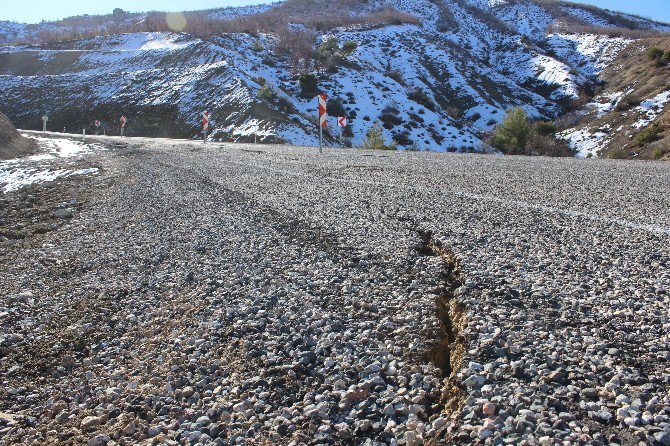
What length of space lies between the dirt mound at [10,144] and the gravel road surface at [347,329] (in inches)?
605

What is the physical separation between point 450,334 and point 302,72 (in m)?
65.5

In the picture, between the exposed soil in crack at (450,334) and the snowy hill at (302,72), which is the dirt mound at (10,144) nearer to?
the snowy hill at (302,72)

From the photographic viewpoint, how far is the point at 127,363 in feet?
8.98

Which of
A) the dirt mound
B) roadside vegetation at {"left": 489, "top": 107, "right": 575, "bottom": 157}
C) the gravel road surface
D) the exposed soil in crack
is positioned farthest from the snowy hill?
the exposed soil in crack

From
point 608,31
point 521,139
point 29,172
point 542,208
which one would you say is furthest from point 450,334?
point 608,31

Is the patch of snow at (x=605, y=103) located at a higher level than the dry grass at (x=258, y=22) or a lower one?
lower

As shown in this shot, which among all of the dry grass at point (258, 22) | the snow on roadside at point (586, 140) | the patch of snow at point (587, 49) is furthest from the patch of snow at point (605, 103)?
the dry grass at point (258, 22)

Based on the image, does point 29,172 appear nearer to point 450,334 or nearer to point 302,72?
Result: point 450,334

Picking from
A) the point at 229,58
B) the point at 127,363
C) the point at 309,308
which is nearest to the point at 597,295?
the point at 309,308

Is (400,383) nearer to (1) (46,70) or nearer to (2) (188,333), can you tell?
(2) (188,333)

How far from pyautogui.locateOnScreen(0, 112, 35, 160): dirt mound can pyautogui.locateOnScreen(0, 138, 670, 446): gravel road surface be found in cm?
1538

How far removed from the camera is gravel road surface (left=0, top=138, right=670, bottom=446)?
2035mm

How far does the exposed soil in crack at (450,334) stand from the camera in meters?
2.14

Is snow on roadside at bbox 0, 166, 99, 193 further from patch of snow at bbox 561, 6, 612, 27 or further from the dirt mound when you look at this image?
patch of snow at bbox 561, 6, 612, 27
